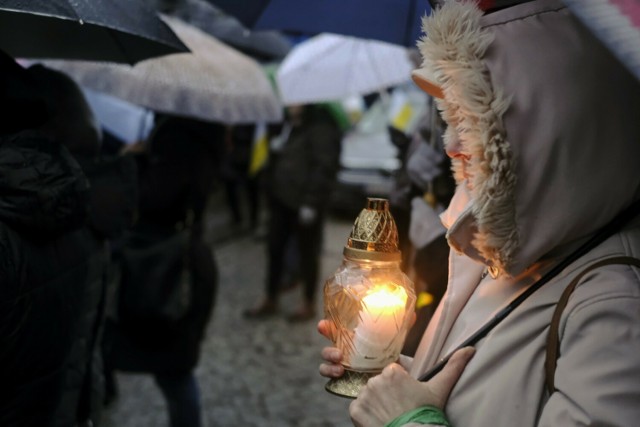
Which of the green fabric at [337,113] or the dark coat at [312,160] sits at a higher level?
the green fabric at [337,113]

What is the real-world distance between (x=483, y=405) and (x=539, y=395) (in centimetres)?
12

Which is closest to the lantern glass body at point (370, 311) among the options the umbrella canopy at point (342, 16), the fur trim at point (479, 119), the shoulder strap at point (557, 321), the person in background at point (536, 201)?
the person in background at point (536, 201)

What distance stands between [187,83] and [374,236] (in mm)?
2436

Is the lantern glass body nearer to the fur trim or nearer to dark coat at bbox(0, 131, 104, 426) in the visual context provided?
the fur trim

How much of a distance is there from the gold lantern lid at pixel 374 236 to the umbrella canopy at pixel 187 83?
2.12 metres

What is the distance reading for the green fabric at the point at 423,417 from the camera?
1458 mm

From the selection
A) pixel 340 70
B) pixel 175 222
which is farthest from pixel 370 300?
pixel 340 70

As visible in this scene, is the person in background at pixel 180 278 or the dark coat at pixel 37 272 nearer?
the dark coat at pixel 37 272

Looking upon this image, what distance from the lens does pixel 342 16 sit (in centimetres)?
330

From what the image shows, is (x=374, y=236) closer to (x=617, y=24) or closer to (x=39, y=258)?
(x=617, y=24)

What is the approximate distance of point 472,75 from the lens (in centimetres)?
143

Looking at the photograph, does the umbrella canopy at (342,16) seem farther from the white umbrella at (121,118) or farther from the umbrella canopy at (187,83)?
the white umbrella at (121,118)

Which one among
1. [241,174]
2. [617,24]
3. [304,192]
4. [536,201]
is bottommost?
[241,174]

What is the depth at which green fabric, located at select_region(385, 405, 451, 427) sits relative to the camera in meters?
1.46
